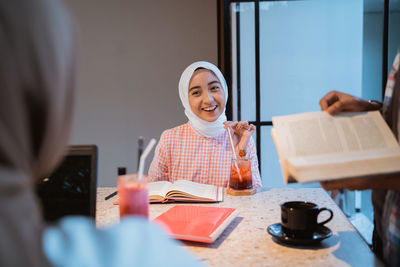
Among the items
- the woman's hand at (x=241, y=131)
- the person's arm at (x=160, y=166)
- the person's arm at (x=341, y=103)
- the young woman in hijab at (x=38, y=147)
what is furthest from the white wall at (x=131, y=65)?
the young woman in hijab at (x=38, y=147)

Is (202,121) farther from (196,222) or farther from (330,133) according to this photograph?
(330,133)

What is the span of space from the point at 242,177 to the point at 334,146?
64 cm

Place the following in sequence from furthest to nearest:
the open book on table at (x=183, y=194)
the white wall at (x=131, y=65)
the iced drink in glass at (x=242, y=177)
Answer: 1. the white wall at (x=131, y=65)
2. the iced drink in glass at (x=242, y=177)
3. the open book on table at (x=183, y=194)

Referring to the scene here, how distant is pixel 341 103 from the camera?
99 cm

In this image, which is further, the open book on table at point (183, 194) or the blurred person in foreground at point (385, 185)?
the open book on table at point (183, 194)

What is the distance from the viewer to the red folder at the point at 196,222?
39.0 inches

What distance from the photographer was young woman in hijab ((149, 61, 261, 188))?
2088mm

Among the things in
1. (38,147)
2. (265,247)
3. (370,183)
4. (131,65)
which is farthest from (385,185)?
(131,65)

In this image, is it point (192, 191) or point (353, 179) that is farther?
point (192, 191)

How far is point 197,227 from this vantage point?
3.44 ft

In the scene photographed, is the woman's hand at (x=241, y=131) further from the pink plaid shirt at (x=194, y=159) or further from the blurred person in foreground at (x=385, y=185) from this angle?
the blurred person in foreground at (x=385, y=185)

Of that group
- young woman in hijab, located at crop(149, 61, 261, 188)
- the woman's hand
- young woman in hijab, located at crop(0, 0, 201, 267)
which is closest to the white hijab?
young woman in hijab, located at crop(149, 61, 261, 188)

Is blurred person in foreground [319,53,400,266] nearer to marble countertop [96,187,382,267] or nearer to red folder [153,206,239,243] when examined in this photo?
marble countertop [96,187,382,267]

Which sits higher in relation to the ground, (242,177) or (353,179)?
(353,179)
